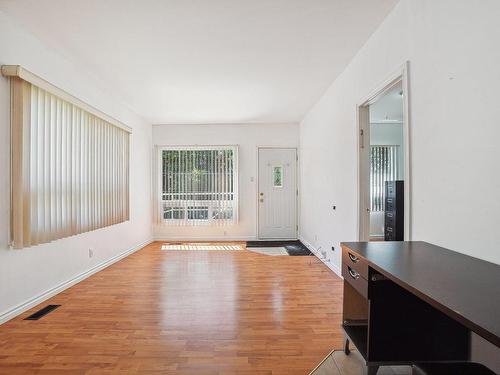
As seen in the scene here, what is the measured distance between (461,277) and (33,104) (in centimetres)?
365

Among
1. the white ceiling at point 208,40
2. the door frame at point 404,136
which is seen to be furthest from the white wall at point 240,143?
the door frame at point 404,136

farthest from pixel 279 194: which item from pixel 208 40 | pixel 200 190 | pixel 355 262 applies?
pixel 355 262

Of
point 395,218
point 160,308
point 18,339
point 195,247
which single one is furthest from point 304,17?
point 195,247

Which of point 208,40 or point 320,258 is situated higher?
point 208,40

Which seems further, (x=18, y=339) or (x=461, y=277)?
(x=18, y=339)

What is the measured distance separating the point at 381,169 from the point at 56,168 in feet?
21.0

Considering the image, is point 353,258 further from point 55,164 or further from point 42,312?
point 55,164

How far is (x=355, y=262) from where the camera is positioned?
1732 millimetres

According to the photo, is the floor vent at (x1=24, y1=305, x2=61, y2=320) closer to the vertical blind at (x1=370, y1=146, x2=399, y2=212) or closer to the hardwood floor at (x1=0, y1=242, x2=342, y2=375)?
the hardwood floor at (x1=0, y1=242, x2=342, y2=375)

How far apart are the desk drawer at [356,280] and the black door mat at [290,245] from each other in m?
3.40

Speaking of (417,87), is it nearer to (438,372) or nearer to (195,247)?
(438,372)

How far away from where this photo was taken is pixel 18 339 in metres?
2.29

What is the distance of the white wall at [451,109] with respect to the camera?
A: 1.50 metres

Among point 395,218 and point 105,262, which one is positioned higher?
point 395,218
